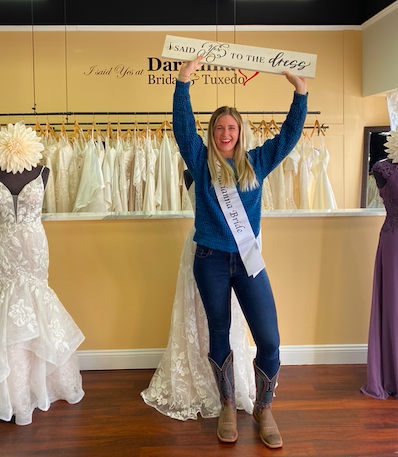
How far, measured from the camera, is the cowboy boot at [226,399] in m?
2.05

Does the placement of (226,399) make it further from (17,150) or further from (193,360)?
(17,150)

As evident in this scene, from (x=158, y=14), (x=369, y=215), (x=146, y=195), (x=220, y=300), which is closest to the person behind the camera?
(x=220, y=300)

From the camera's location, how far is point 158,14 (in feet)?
15.1

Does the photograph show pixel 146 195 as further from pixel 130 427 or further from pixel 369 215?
pixel 130 427

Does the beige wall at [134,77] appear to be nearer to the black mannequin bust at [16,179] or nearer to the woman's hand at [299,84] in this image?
the black mannequin bust at [16,179]

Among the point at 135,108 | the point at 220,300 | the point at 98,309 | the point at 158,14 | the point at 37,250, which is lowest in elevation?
the point at 98,309

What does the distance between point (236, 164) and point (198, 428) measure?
1265 millimetres

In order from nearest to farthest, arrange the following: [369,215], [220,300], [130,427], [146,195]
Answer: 1. [220,300]
2. [130,427]
3. [369,215]
4. [146,195]

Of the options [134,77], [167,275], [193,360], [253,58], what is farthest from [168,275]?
[134,77]

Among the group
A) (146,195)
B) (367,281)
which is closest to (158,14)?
(146,195)

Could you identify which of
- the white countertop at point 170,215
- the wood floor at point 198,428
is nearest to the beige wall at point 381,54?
the white countertop at point 170,215

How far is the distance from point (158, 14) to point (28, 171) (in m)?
3.05

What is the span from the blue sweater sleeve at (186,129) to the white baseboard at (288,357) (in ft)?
4.57

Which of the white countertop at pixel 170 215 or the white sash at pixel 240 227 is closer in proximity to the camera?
the white sash at pixel 240 227
